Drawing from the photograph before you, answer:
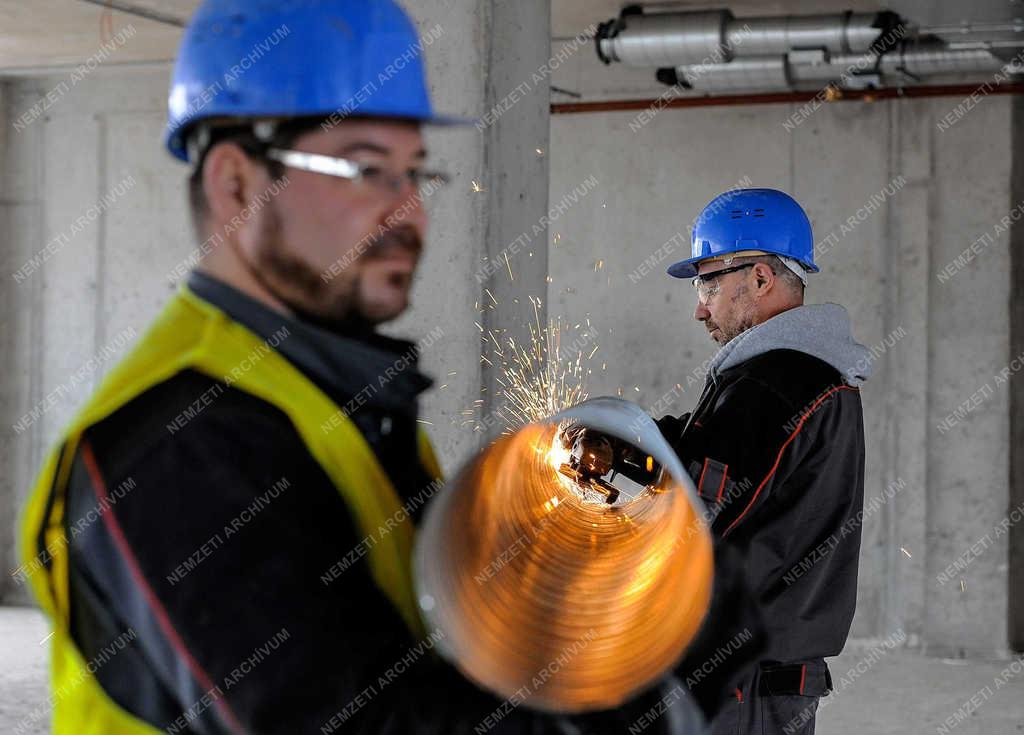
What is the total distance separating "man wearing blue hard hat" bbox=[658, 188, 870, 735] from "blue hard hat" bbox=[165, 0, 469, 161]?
5.00 feet

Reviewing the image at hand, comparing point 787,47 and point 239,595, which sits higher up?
point 787,47

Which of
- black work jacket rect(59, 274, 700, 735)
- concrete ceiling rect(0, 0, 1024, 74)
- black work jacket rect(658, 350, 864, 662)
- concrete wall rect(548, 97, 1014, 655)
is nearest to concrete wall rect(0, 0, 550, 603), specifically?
concrete ceiling rect(0, 0, 1024, 74)

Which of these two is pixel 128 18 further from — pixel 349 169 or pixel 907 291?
pixel 349 169

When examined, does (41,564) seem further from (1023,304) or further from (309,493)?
(1023,304)

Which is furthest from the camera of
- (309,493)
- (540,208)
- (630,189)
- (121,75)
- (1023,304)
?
(121,75)

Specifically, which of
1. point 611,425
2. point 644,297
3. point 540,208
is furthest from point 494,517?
point 644,297

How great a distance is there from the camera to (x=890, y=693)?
594 centimetres

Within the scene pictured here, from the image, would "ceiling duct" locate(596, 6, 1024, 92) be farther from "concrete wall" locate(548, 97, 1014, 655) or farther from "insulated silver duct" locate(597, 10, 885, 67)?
"concrete wall" locate(548, 97, 1014, 655)

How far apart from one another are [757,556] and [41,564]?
1.86 meters

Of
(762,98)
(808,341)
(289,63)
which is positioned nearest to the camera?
(289,63)

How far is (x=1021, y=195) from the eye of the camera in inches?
257

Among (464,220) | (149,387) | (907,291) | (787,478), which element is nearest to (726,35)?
(907,291)

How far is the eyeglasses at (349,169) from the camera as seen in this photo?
3.58 ft

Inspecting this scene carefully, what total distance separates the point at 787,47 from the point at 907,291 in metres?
1.74
